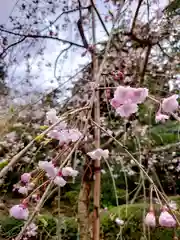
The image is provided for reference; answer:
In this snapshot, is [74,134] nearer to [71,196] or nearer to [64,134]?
[64,134]

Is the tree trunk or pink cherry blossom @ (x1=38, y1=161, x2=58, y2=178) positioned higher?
pink cherry blossom @ (x1=38, y1=161, x2=58, y2=178)

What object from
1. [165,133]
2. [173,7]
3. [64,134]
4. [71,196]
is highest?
[173,7]

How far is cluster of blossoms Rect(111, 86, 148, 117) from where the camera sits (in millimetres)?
803

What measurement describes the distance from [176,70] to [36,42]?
0.92 metres

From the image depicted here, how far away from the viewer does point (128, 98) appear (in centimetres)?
81

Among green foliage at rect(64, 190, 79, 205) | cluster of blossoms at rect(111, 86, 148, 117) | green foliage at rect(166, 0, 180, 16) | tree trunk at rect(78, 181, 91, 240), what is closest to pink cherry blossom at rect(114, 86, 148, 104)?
cluster of blossoms at rect(111, 86, 148, 117)

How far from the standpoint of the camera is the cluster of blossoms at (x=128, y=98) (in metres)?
0.80

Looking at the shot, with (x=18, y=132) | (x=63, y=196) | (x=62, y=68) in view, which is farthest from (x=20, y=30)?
(x=63, y=196)

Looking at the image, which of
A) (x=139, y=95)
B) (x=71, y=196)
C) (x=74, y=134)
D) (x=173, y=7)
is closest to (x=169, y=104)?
(x=139, y=95)

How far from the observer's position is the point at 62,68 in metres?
2.53

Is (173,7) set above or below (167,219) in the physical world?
above

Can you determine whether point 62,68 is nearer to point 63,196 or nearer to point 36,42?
point 36,42

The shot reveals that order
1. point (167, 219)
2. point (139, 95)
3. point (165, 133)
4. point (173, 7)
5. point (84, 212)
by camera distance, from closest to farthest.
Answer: point (167, 219) → point (139, 95) → point (84, 212) → point (173, 7) → point (165, 133)

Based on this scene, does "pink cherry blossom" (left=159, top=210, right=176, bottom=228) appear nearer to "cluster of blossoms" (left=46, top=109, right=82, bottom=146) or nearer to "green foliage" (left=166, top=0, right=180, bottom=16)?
"cluster of blossoms" (left=46, top=109, right=82, bottom=146)
